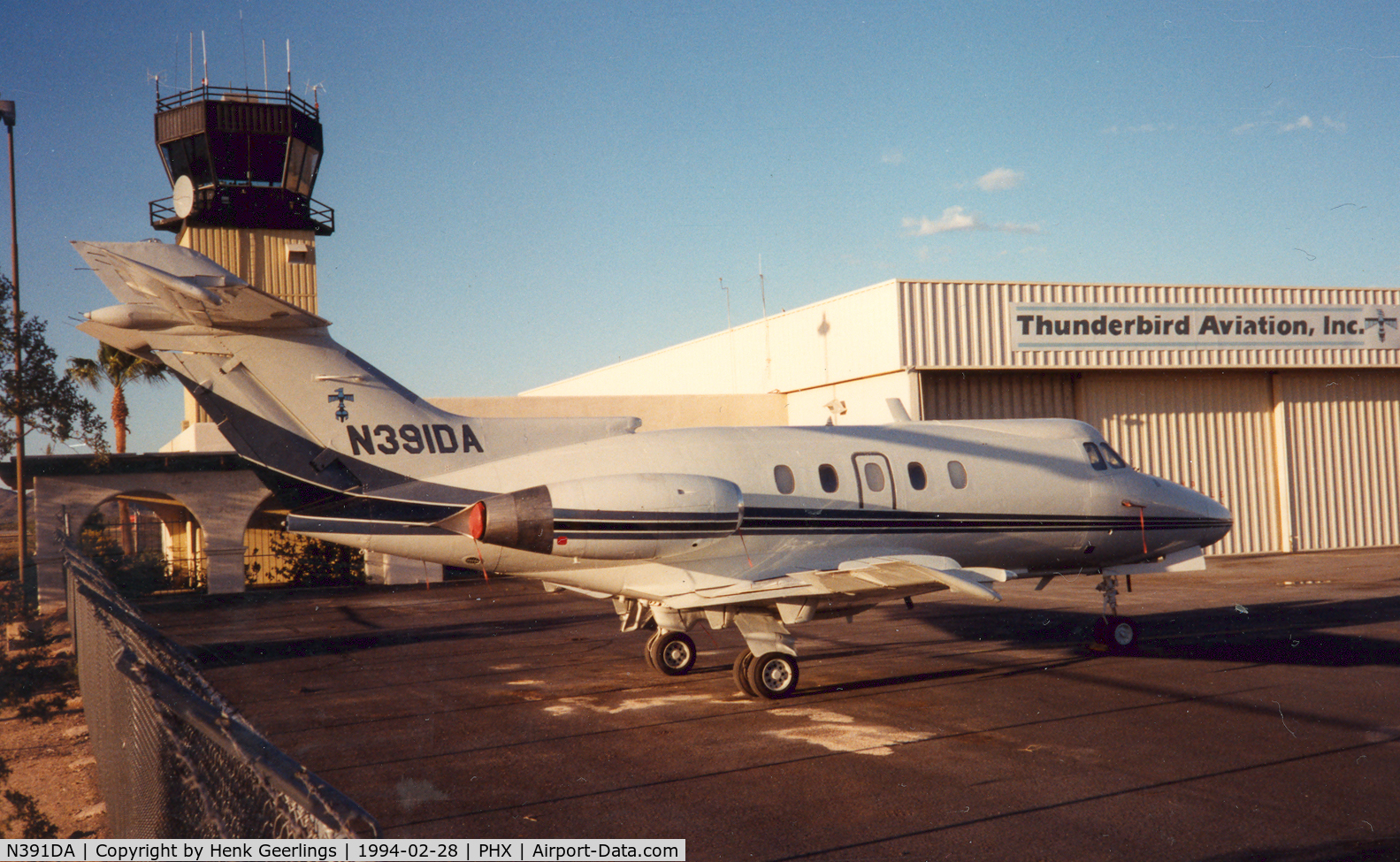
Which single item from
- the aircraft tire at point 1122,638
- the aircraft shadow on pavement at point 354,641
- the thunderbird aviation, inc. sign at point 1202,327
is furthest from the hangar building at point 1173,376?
the aircraft tire at point 1122,638

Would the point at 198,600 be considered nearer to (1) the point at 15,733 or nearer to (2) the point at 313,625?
(2) the point at 313,625

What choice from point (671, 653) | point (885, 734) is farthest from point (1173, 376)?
point (885, 734)

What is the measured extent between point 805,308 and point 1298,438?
53.2 feet

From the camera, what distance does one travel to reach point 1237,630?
1666cm

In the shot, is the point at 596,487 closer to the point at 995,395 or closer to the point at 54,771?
the point at 54,771

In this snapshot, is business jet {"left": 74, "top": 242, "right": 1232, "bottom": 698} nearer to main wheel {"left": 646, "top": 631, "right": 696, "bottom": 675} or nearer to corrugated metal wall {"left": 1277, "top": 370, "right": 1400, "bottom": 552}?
main wheel {"left": 646, "top": 631, "right": 696, "bottom": 675}

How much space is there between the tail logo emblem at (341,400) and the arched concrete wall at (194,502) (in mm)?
16635

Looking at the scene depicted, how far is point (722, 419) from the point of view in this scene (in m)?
31.9

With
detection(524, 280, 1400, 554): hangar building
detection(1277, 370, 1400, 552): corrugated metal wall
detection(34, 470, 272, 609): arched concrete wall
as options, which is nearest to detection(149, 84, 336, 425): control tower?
detection(34, 470, 272, 609): arched concrete wall

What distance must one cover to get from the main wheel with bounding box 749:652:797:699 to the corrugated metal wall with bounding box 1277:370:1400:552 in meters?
25.9

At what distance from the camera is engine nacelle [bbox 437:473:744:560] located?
11.0 m

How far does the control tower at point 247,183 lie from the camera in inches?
1377

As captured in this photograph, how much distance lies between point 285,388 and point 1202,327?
89.5 ft

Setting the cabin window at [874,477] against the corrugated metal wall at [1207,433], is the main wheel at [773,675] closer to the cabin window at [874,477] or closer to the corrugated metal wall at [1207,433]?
the cabin window at [874,477]
